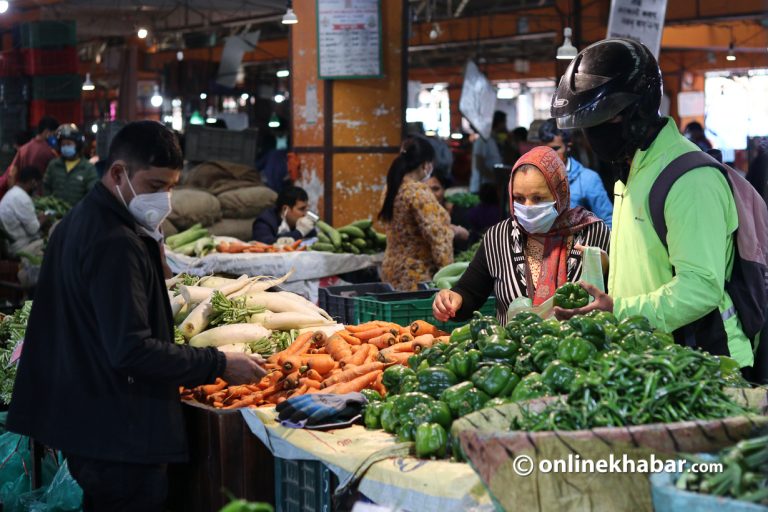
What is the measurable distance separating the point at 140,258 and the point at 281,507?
1067 millimetres

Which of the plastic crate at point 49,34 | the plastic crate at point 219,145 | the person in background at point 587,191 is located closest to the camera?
the person in background at point 587,191

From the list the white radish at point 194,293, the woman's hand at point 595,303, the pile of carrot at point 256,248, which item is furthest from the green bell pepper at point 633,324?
the pile of carrot at point 256,248

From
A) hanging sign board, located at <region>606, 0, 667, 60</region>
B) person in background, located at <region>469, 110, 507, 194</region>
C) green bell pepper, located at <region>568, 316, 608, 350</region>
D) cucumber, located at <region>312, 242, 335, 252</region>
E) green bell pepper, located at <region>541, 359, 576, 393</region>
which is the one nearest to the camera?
green bell pepper, located at <region>541, 359, 576, 393</region>

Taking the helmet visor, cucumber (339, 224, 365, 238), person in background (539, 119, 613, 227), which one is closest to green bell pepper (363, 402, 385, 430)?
the helmet visor

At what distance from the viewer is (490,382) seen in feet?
10.2

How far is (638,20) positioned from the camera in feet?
29.9

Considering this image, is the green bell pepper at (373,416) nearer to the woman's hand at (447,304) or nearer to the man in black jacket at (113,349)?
the man in black jacket at (113,349)

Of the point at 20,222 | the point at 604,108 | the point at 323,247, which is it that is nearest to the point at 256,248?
the point at 323,247

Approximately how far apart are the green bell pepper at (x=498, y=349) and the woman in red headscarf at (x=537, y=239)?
1.15 m

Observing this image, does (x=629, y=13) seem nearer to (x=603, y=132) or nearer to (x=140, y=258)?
(x=603, y=132)

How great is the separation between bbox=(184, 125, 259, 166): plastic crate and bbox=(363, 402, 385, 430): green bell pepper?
999 cm

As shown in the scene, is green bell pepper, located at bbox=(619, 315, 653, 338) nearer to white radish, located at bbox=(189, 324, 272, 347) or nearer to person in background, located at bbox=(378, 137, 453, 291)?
white radish, located at bbox=(189, 324, 272, 347)

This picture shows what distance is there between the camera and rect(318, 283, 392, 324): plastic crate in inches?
239

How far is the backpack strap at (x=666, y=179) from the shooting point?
3287 millimetres
